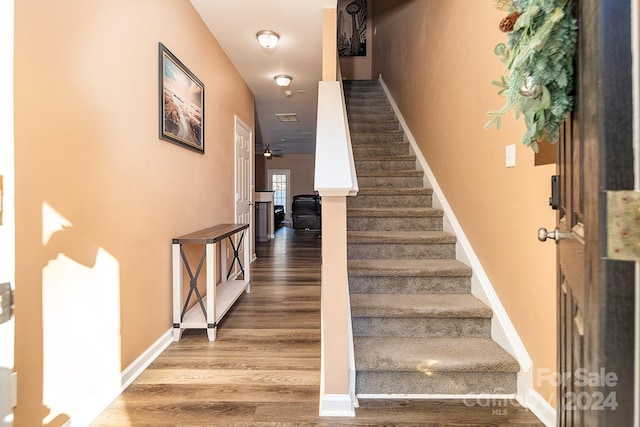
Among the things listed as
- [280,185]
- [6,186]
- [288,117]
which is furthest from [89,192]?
[280,185]

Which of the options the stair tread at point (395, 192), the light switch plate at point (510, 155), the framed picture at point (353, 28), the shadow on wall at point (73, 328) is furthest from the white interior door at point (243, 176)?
the framed picture at point (353, 28)

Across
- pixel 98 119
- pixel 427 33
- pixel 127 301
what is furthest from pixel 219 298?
pixel 427 33

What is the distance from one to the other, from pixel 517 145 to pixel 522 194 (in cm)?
27

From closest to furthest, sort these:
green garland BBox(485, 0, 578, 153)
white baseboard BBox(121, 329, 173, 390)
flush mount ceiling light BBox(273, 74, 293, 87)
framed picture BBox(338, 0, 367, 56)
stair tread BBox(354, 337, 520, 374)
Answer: green garland BBox(485, 0, 578, 153) < stair tread BBox(354, 337, 520, 374) < white baseboard BBox(121, 329, 173, 390) < flush mount ceiling light BBox(273, 74, 293, 87) < framed picture BBox(338, 0, 367, 56)

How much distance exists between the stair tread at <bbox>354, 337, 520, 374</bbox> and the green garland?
1320mm

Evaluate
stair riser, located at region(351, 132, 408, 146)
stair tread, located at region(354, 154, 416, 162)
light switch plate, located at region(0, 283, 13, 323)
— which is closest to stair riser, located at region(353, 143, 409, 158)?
stair tread, located at region(354, 154, 416, 162)

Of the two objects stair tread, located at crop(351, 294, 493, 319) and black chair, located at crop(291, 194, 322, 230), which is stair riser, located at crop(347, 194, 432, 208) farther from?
black chair, located at crop(291, 194, 322, 230)

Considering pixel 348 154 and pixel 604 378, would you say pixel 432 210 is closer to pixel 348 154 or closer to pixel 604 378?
pixel 348 154

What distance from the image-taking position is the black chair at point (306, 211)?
8224 mm

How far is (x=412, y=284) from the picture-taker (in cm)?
219

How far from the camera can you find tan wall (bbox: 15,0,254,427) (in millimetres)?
1192

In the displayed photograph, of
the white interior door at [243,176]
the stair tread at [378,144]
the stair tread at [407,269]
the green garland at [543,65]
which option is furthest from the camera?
the white interior door at [243,176]

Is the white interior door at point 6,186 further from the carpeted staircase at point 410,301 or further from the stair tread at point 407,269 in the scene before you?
the stair tread at point 407,269

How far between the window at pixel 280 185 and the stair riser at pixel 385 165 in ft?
27.8
